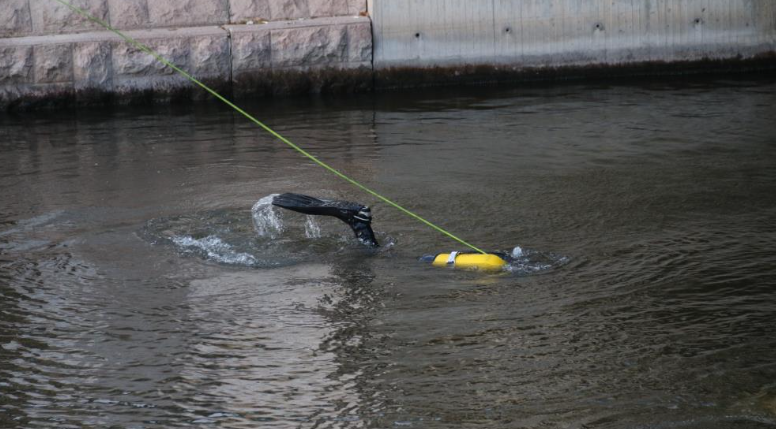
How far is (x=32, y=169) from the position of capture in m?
12.0

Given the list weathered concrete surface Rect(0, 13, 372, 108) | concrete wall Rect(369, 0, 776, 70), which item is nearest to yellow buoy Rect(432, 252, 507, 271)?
weathered concrete surface Rect(0, 13, 372, 108)

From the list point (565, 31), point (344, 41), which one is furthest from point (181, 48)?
point (565, 31)

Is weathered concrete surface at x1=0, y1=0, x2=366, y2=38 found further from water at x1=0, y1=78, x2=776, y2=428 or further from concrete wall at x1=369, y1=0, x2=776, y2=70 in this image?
water at x1=0, y1=78, x2=776, y2=428

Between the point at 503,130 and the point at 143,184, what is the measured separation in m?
4.65

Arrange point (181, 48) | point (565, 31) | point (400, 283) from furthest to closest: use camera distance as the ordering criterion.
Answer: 1. point (565, 31)
2. point (181, 48)
3. point (400, 283)

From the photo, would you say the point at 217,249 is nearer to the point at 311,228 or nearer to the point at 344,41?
the point at 311,228

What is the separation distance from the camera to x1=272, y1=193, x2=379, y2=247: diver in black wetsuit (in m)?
8.61

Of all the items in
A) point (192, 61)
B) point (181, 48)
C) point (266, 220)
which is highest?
point (181, 48)

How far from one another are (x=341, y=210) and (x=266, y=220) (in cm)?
106

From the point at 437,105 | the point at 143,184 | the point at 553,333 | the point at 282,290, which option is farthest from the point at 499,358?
the point at 437,105

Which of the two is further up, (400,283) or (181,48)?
(181,48)

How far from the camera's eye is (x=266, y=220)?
9.41 meters

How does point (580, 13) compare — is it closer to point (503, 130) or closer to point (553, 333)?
point (503, 130)

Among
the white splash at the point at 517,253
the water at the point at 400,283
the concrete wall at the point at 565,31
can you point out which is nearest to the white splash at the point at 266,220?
the water at the point at 400,283
